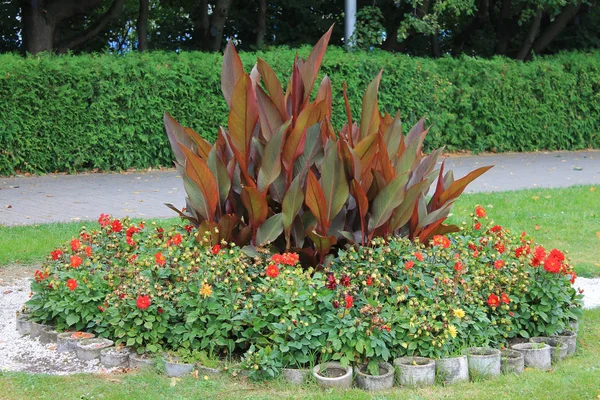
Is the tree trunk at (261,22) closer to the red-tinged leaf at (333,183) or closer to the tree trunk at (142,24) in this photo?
the tree trunk at (142,24)

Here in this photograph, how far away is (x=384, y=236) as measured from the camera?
4.79 metres

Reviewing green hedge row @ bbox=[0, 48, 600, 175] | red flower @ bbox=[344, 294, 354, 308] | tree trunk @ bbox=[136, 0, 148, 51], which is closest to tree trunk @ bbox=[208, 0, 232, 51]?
tree trunk @ bbox=[136, 0, 148, 51]

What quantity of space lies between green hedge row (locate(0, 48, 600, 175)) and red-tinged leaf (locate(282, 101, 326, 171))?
755 cm

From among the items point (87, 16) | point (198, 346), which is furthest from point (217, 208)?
point (87, 16)

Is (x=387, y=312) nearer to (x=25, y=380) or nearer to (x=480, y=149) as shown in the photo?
(x=25, y=380)

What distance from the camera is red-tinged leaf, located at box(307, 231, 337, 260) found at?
14.8 feet

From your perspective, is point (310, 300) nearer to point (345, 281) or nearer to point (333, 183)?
point (345, 281)

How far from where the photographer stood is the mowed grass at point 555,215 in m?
7.04

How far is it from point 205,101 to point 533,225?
6.30 meters

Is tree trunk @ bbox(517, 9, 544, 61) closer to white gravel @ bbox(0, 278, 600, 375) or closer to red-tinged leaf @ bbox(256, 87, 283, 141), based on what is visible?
red-tinged leaf @ bbox(256, 87, 283, 141)

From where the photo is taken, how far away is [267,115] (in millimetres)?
4797

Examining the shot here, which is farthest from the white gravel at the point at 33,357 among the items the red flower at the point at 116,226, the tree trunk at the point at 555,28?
the tree trunk at the point at 555,28

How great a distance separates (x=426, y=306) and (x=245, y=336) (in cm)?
98

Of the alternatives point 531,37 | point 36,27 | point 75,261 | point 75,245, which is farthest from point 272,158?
point 531,37
